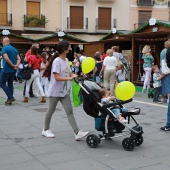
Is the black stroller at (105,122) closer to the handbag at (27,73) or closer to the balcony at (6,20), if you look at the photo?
the handbag at (27,73)

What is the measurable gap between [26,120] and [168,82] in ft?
10.4

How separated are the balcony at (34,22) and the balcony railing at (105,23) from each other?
512 centimetres

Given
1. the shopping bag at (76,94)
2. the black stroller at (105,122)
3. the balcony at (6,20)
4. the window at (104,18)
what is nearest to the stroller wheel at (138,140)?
the black stroller at (105,122)

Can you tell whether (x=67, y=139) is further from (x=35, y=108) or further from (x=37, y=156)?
(x=35, y=108)

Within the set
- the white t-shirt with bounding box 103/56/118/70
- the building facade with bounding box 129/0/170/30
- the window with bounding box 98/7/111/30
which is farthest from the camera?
the building facade with bounding box 129/0/170/30

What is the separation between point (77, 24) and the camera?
102 feet

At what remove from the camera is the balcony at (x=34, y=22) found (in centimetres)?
2925

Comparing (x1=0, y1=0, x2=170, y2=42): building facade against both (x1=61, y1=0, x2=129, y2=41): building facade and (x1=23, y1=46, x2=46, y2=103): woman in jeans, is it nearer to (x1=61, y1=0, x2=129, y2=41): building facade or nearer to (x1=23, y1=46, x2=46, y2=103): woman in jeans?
(x1=61, y1=0, x2=129, y2=41): building facade

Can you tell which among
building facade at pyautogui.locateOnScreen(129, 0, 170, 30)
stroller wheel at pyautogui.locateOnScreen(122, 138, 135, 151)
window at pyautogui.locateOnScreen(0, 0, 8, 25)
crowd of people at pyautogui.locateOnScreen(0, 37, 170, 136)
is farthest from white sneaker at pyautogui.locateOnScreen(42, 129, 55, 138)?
building facade at pyautogui.locateOnScreen(129, 0, 170, 30)

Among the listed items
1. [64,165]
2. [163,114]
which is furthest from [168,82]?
[64,165]

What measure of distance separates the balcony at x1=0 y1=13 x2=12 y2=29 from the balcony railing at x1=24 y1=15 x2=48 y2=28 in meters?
1.33

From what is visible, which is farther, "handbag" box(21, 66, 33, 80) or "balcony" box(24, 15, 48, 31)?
"balcony" box(24, 15, 48, 31)

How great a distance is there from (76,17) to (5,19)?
21.2 feet

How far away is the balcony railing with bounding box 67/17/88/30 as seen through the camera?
31.0m
